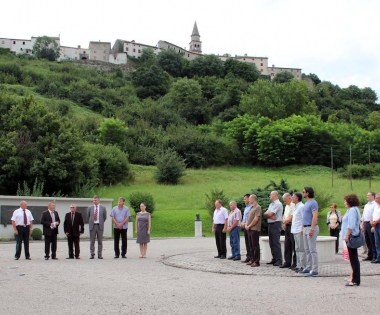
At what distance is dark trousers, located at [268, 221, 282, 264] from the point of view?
13.1m

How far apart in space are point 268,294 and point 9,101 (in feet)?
126

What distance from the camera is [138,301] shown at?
26.0 ft

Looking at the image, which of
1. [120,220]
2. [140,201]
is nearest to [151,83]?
[140,201]

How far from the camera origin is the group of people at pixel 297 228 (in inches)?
391

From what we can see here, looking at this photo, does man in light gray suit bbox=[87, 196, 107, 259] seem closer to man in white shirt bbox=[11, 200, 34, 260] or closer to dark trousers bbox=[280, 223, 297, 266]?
man in white shirt bbox=[11, 200, 34, 260]

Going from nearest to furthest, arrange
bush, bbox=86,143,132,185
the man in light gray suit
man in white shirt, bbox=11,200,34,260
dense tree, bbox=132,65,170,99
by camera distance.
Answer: man in white shirt, bbox=11,200,34,260 < the man in light gray suit < bush, bbox=86,143,132,185 < dense tree, bbox=132,65,170,99

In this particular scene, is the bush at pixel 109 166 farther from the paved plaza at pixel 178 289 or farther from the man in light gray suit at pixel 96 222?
the paved plaza at pixel 178 289

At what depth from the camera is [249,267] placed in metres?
12.9

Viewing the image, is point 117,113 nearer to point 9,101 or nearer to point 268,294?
point 9,101

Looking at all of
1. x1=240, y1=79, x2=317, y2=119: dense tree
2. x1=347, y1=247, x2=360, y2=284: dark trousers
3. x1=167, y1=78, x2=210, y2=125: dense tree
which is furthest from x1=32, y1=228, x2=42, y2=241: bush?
x1=167, y1=78, x2=210, y2=125: dense tree

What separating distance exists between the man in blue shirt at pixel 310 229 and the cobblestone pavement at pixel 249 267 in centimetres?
31

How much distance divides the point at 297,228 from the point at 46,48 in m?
145

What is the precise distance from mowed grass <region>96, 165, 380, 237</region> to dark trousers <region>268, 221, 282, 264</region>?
57.3ft

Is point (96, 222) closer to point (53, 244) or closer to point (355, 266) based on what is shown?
point (53, 244)
